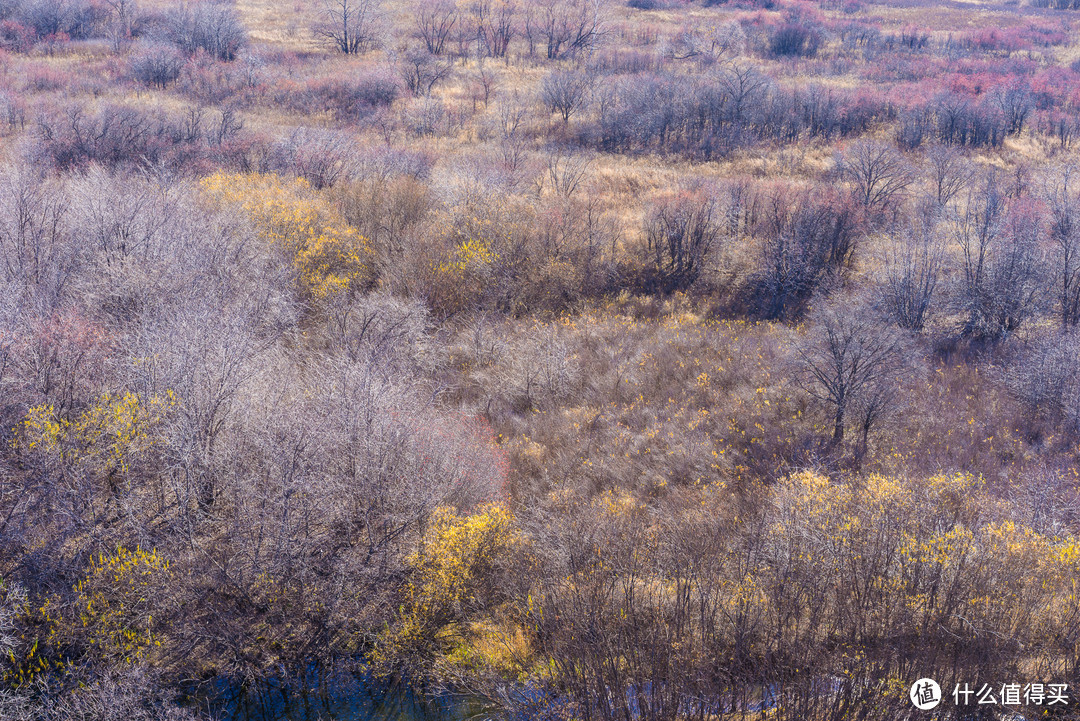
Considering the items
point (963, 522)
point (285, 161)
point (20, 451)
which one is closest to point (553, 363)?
point (963, 522)

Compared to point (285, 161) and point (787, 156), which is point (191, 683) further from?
point (787, 156)

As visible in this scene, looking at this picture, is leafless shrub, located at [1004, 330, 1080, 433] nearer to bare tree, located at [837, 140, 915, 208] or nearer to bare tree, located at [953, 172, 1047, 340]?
bare tree, located at [953, 172, 1047, 340]

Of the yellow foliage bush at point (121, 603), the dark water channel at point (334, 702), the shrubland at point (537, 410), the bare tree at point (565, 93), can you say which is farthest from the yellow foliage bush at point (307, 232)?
the bare tree at point (565, 93)

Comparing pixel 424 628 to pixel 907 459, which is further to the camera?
pixel 907 459

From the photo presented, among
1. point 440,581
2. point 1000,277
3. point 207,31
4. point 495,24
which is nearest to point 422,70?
point 495,24

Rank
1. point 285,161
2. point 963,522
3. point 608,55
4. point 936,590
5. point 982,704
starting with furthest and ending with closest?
point 608,55 → point 285,161 → point 963,522 → point 936,590 → point 982,704

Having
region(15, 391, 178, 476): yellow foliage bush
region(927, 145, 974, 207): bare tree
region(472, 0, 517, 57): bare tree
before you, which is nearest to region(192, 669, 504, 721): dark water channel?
region(15, 391, 178, 476): yellow foliage bush
